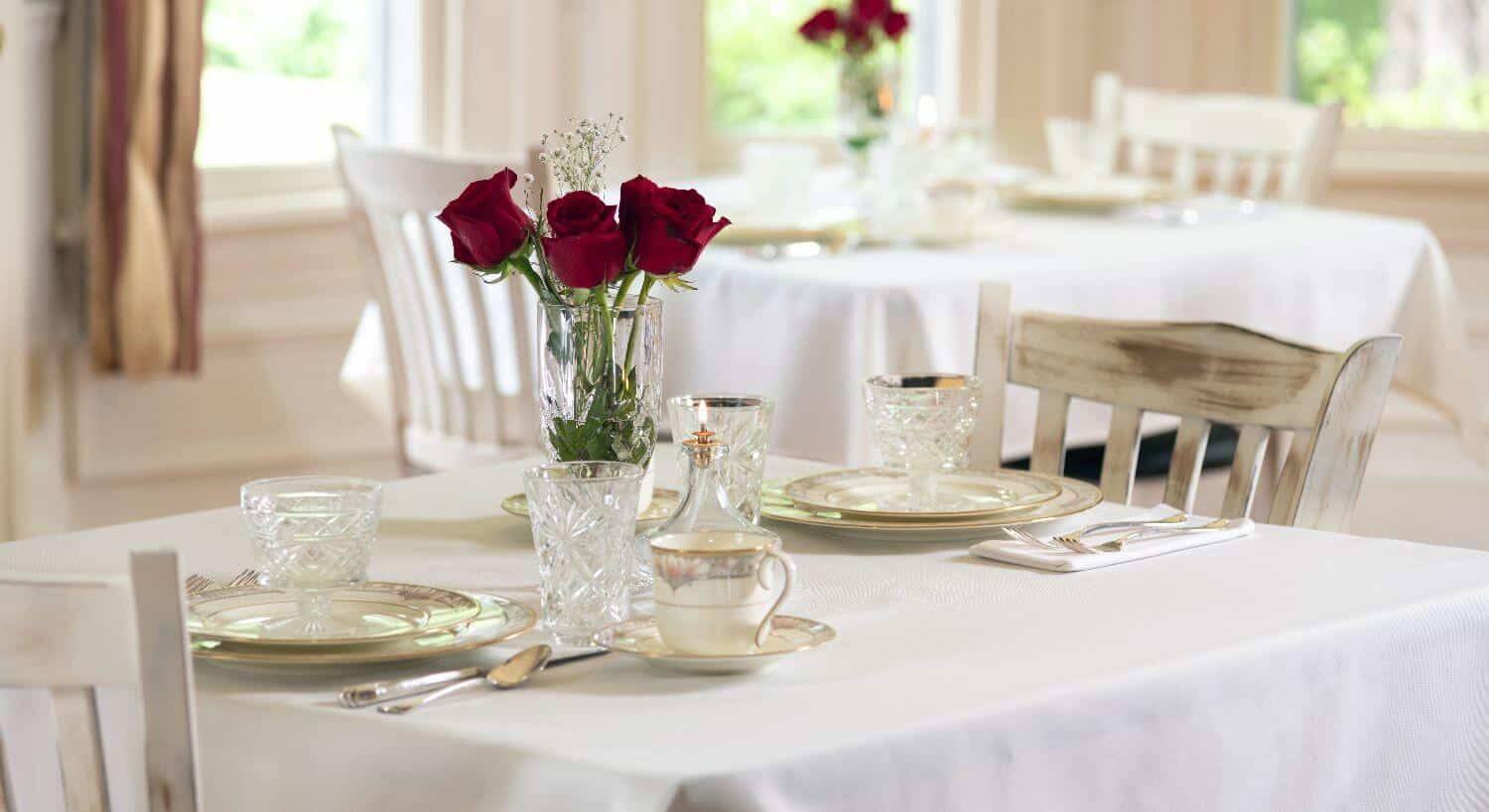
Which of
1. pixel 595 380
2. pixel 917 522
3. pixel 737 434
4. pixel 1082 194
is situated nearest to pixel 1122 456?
pixel 917 522

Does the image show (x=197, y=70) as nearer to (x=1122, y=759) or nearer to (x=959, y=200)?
(x=959, y=200)

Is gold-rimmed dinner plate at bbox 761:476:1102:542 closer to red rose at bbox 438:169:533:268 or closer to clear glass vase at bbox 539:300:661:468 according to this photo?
clear glass vase at bbox 539:300:661:468

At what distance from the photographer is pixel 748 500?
137 centimetres

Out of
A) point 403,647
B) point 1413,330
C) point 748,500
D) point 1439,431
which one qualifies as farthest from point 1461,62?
point 403,647

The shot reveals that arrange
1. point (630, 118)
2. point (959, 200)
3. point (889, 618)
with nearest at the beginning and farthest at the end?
point (889, 618)
point (959, 200)
point (630, 118)

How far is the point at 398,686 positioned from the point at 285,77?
10.5ft

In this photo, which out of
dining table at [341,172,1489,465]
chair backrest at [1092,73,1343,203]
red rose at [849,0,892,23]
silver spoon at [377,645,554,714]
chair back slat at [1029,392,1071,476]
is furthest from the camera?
chair backrest at [1092,73,1343,203]

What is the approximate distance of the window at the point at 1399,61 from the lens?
4.83 metres

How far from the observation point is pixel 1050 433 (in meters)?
1.89

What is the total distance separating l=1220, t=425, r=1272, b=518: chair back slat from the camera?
5.57 feet

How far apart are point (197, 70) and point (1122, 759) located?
2.83 metres

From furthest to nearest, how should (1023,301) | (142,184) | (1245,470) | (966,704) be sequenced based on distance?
1. (142,184)
2. (1023,301)
3. (1245,470)
4. (966,704)

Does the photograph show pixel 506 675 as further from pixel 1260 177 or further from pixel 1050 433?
pixel 1260 177

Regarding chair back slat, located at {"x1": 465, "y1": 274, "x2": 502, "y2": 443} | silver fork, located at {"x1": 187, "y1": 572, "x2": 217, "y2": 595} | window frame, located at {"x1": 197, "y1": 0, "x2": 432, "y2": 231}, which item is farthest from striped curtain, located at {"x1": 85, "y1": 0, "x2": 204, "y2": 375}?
silver fork, located at {"x1": 187, "y1": 572, "x2": 217, "y2": 595}
